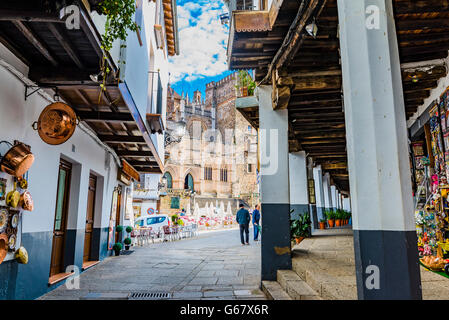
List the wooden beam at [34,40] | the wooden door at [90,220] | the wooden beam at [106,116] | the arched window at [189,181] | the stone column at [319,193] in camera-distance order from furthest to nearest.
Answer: the arched window at [189,181] → the stone column at [319,193] → the wooden door at [90,220] → the wooden beam at [106,116] → the wooden beam at [34,40]

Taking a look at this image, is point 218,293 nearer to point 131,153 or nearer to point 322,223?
point 131,153

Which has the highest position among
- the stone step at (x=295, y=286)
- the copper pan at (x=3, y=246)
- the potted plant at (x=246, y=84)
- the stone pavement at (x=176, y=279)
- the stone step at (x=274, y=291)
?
the potted plant at (x=246, y=84)

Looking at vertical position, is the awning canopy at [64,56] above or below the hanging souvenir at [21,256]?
above

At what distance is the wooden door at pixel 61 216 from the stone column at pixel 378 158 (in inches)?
223

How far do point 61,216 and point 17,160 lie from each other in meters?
2.81

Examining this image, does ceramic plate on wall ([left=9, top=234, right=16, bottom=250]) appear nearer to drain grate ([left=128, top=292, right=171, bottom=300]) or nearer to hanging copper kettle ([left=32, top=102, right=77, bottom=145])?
hanging copper kettle ([left=32, top=102, right=77, bottom=145])

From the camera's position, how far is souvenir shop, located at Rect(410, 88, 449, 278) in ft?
16.7

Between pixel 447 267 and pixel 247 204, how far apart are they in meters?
41.1

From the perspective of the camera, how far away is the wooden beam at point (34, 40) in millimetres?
3434

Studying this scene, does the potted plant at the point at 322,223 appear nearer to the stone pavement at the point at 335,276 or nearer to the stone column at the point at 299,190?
the stone column at the point at 299,190

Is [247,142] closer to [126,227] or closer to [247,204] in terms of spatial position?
[247,204]

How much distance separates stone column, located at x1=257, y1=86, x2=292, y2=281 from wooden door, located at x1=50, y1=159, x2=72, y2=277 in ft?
13.0

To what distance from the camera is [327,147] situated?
11.0 meters

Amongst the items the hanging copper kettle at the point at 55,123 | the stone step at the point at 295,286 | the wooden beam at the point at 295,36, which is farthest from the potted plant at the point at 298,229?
the hanging copper kettle at the point at 55,123
